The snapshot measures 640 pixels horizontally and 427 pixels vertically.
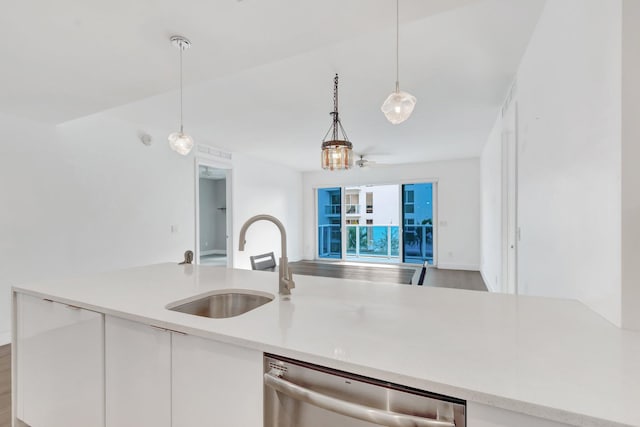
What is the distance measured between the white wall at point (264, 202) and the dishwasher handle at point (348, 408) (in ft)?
15.5

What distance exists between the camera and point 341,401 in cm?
72

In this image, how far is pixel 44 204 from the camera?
3035 millimetres

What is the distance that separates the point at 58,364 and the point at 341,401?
4.66 feet

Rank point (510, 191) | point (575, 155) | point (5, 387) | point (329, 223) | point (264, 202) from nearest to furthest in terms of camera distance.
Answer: point (575, 155)
point (5, 387)
point (510, 191)
point (264, 202)
point (329, 223)

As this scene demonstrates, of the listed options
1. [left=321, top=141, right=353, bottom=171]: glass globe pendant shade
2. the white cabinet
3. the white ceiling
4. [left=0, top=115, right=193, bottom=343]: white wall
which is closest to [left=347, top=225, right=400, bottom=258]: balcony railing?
the white ceiling

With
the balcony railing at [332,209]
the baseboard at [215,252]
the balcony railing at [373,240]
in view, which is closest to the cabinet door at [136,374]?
the balcony railing at [332,209]

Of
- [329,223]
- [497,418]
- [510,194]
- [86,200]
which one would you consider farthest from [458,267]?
[86,200]

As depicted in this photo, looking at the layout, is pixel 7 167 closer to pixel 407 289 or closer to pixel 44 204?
pixel 44 204

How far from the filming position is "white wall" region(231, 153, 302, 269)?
5.59 meters

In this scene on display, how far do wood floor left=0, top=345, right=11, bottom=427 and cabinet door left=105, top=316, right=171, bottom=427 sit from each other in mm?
1216

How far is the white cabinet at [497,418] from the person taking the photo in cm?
58

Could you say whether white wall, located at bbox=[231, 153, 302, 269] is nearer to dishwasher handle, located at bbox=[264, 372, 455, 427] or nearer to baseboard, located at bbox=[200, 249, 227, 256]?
baseboard, located at bbox=[200, 249, 227, 256]

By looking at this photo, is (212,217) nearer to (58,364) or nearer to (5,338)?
(5,338)

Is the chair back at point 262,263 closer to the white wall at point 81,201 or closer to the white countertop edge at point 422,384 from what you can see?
the white wall at point 81,201
